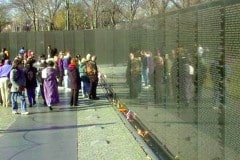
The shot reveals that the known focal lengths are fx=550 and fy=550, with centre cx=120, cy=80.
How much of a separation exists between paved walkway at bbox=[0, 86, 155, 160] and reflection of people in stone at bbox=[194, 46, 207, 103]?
9.88 feet

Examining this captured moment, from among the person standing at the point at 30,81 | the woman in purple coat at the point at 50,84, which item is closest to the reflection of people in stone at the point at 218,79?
the woman in purple coat at the point at 50,84

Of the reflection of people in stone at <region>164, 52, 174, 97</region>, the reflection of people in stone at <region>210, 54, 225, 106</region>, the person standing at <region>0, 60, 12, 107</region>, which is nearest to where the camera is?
the reflection of people in stone at <region>210, 54, 225, 106</region>

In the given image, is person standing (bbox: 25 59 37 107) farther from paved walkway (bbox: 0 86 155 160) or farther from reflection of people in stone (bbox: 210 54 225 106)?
reflection of people in stone (bbox: 210 54 225 106)

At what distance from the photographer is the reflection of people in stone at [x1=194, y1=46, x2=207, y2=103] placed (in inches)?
243

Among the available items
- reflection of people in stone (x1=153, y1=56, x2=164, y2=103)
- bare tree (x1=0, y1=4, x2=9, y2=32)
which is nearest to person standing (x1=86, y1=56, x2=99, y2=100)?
reflection of people in stone (x1=153, y1=56, x2=164, y2=103)

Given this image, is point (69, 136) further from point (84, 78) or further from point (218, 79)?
point (84, 78)

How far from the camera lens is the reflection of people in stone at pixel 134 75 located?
12.8 m

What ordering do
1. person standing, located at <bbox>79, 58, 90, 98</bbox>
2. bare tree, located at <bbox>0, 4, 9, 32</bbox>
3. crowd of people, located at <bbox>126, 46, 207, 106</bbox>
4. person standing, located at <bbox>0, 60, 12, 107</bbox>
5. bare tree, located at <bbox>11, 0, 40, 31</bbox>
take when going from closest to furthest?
1. crowd of people, located at <bbox>126, 46, 207, 106</bbox>
2. person standing, located at <bbox>0, 60, 12, 107</bbox>
3. person standing, located at <bbox>79, 58, 90, 98</bbox>
4. bare tree, located at <bbox>11, 0, 40, 31</bbox>
5. bare tree, located at <bbox>0, 4, 9, 32</bbox>

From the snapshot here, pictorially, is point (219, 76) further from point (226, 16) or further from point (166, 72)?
point (166, 72)

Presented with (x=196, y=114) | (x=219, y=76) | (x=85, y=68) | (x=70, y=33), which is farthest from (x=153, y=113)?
(x=70, y=33)

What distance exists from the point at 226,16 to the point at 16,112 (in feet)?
40.6

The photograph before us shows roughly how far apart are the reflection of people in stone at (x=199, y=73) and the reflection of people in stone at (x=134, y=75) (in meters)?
5.91

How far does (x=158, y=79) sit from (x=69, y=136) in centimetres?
341

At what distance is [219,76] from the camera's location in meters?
5.51
